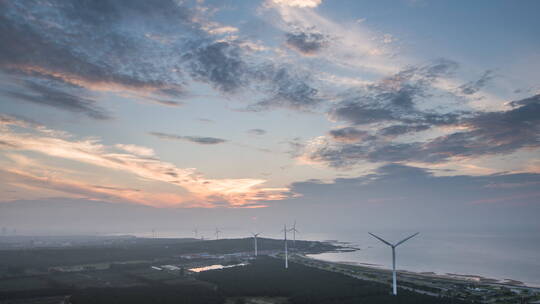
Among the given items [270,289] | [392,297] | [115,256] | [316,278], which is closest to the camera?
[392,297]

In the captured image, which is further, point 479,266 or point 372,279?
point 479,266

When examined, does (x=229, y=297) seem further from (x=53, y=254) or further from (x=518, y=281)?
(x=53, y=254)

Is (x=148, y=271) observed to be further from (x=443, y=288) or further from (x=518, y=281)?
(x=518, y=281)

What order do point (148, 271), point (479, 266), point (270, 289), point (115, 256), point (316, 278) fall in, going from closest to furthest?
point (270, 289), point (316, 278), point (148, 271), point (479, 266), point (115, 256)

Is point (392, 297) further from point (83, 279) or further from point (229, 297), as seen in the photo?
point (83, 279)

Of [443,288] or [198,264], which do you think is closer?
[443,288]

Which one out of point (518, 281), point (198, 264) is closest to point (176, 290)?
point (198, 264)

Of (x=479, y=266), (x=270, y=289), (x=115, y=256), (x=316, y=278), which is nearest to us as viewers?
(x=270, y=289)

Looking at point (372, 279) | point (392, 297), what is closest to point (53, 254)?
point (372, 279)
